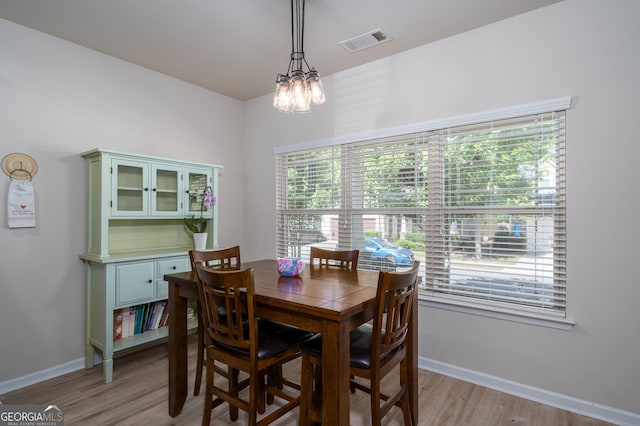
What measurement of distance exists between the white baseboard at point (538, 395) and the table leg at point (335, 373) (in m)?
1.57

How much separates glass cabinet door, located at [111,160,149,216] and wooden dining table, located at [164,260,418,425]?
3.54 feet

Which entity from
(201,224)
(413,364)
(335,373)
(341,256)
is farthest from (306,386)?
(201,224)

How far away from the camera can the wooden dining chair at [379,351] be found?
160cm

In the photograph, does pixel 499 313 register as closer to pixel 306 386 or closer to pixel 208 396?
pixel 306 386

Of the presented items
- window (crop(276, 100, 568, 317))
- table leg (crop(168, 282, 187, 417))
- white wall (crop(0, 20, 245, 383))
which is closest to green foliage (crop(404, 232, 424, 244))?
window (crop(276, 100, 568, 317))

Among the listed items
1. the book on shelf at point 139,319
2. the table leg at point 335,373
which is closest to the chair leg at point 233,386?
the table leg at point 335,373

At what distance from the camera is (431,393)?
245 cm

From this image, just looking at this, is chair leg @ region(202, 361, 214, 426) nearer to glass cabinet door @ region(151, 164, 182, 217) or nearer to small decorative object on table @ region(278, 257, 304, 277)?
small decorative object on table @ region(278, 257, 304, 277)

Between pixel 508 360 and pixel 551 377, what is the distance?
26cm

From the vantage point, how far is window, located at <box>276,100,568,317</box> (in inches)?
93.3

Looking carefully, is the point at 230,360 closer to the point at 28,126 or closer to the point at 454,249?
the point at 454,249

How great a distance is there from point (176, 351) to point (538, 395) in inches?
96.6

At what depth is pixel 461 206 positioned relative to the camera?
8.88ft

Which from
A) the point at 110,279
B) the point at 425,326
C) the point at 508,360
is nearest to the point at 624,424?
the point at 508,360
